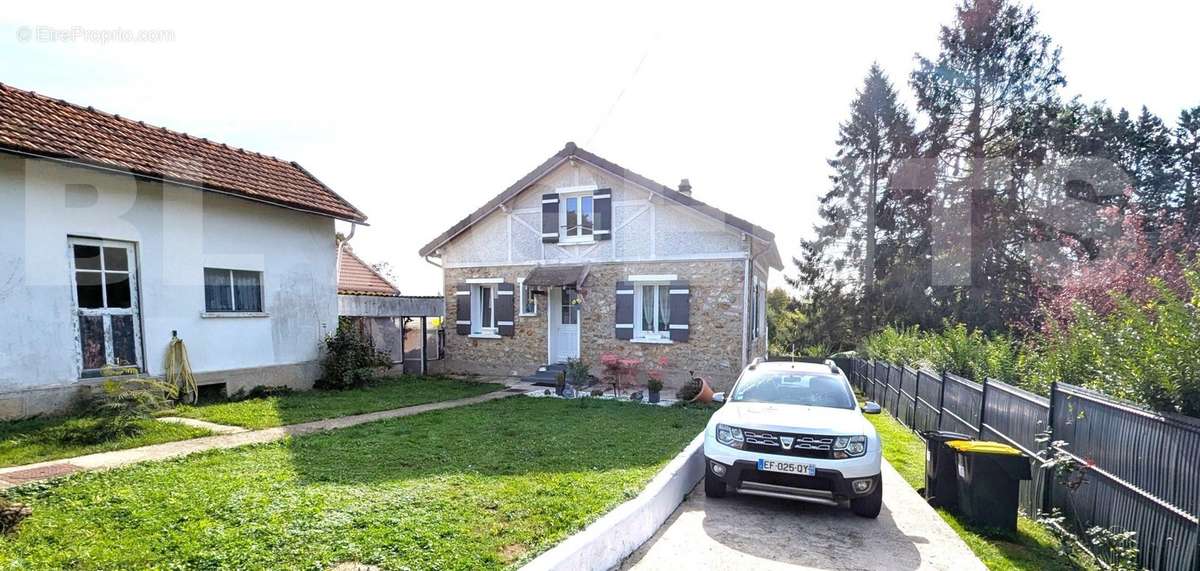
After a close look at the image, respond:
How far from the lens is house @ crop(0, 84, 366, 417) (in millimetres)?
7484

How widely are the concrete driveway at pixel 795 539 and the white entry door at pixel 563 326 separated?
948 cm

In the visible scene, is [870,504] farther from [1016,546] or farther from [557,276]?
[557,276]

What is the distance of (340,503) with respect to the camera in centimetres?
444

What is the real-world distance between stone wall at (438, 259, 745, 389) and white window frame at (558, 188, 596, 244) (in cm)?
89

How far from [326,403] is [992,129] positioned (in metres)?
27.7

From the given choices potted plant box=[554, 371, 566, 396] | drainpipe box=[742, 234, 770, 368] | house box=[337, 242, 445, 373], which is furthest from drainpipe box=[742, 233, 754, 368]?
house box=[337, 242, 445, 373]

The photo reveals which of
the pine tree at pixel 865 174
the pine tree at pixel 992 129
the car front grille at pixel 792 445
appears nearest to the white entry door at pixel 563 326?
the car front grille at pixel 792 445

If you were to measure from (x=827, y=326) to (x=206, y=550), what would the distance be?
27255mm

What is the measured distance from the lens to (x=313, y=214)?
39.1 ft

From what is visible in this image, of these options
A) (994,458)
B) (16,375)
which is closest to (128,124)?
(16,375)

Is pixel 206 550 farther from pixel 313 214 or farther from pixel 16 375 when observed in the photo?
pixel 313 214

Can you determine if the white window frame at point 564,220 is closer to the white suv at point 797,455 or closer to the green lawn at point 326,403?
the green lawn at point 326,403

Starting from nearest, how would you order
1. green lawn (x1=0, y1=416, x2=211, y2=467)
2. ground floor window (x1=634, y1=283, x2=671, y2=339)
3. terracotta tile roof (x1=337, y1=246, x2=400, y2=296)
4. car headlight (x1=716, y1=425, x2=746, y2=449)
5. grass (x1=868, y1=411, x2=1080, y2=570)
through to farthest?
grass (x1=868, y1=411, x2=1080, y2=570) < car headlight (x1=716, y1=425, x2=746, y2=449) < green lawn (x1=0, y1=416, x2=211, y2=467) < ground floor window (x1=634, y1=283, x2=671, y2=339) < terracotta tile roof (x1=337, y1=246, x2=400, y2=296)

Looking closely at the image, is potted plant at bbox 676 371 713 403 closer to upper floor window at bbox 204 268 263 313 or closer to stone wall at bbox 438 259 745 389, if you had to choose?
stone wall at bbox 438 259 745 389
